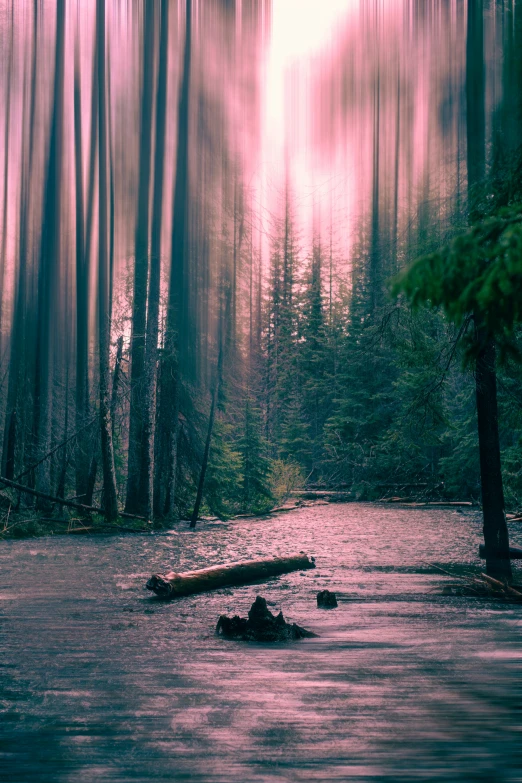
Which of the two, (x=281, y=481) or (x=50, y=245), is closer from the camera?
(x=50, y=245)

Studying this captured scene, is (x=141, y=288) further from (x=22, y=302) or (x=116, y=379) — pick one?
(x=22, y=302)

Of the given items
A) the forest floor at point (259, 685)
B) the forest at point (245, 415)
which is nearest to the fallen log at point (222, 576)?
the forest at point (245, 415)

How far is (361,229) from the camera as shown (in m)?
46.2

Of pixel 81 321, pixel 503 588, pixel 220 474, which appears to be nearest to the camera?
pixel 503 588

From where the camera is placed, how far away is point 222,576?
34.2ft

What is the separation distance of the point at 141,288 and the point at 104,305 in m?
1.36

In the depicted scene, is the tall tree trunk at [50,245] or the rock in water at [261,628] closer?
the rock in water at [261,628]

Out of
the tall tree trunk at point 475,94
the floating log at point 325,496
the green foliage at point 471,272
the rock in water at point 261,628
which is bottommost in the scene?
the rock in water at point 261,628

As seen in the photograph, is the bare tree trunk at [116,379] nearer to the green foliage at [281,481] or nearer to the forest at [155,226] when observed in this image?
the forest at [155,226]

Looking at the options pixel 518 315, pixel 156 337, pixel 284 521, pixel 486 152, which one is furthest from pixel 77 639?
pixel 284 521

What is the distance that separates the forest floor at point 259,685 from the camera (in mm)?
4215

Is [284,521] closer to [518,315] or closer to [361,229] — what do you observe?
[518,315]

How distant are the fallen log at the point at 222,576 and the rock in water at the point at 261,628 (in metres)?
2.28

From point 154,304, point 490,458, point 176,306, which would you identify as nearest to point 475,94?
point 490,458
